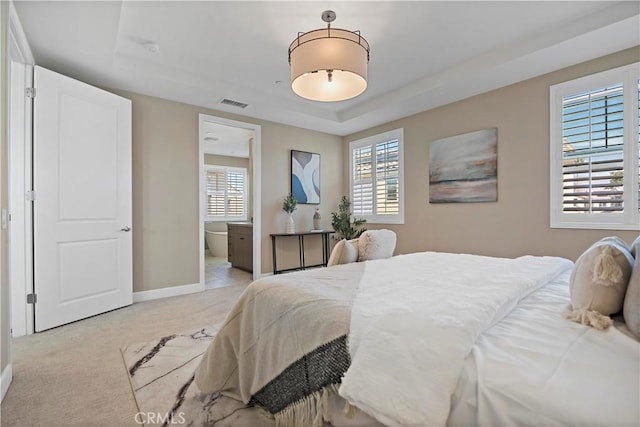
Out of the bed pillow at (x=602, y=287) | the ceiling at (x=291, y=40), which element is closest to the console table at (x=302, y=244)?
the ceiling at (x=291, y=40)

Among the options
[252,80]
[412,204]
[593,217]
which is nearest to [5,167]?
[252,80]

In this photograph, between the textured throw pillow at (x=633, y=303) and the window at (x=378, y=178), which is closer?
the textured throw pillow at (x=633, y=303)

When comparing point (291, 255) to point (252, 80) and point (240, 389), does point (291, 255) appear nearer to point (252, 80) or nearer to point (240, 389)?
point (252, 80)

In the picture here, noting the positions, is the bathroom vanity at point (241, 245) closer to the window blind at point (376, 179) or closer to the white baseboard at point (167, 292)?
the white baseboard at point (167, 292)

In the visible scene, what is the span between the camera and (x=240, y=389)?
160 cm

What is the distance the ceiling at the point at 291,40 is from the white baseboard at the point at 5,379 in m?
2.33

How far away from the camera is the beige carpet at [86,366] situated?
1.61 metres

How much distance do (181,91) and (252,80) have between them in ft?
2.74

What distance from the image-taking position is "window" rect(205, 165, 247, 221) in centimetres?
808

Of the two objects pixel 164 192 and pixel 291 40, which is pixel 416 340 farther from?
pixel 164 192

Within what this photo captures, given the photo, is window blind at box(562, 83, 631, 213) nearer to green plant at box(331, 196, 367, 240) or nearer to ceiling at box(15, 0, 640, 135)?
ceiling at box(15, 0, 640, 135)

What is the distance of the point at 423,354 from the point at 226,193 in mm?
7973

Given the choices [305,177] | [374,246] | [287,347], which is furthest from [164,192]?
[287,347]

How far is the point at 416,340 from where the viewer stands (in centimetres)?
95
